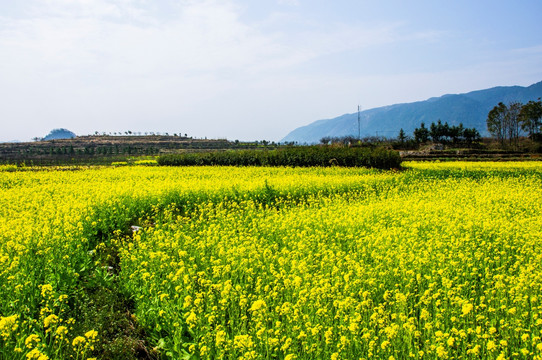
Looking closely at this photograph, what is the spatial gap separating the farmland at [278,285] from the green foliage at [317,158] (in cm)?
1690

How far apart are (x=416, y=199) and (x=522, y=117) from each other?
309 ft

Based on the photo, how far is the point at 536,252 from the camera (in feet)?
25.9

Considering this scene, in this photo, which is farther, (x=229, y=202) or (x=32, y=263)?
(x=229, y=202)

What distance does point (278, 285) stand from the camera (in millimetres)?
5766

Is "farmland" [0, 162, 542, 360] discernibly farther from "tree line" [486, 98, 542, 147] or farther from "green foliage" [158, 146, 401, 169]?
"tree line" [486, 98, 542, 147]

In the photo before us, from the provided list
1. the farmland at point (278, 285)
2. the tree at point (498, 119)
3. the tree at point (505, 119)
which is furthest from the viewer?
the tree at point (498, 119)

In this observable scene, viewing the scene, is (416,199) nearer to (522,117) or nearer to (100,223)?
(100,223)

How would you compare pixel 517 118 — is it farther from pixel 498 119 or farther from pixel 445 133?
pixel 445 133

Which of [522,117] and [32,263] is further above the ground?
[522,117]

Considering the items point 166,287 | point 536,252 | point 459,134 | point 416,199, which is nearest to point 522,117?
point 459,134

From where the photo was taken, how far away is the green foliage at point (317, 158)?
30.2m

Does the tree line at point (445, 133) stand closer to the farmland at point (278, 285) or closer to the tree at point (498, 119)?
the tree at point (498, 119)

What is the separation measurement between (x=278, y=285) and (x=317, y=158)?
26483 mm

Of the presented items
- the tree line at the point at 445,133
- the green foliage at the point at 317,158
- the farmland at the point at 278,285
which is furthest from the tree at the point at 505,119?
the farmland at the point at 278,285
